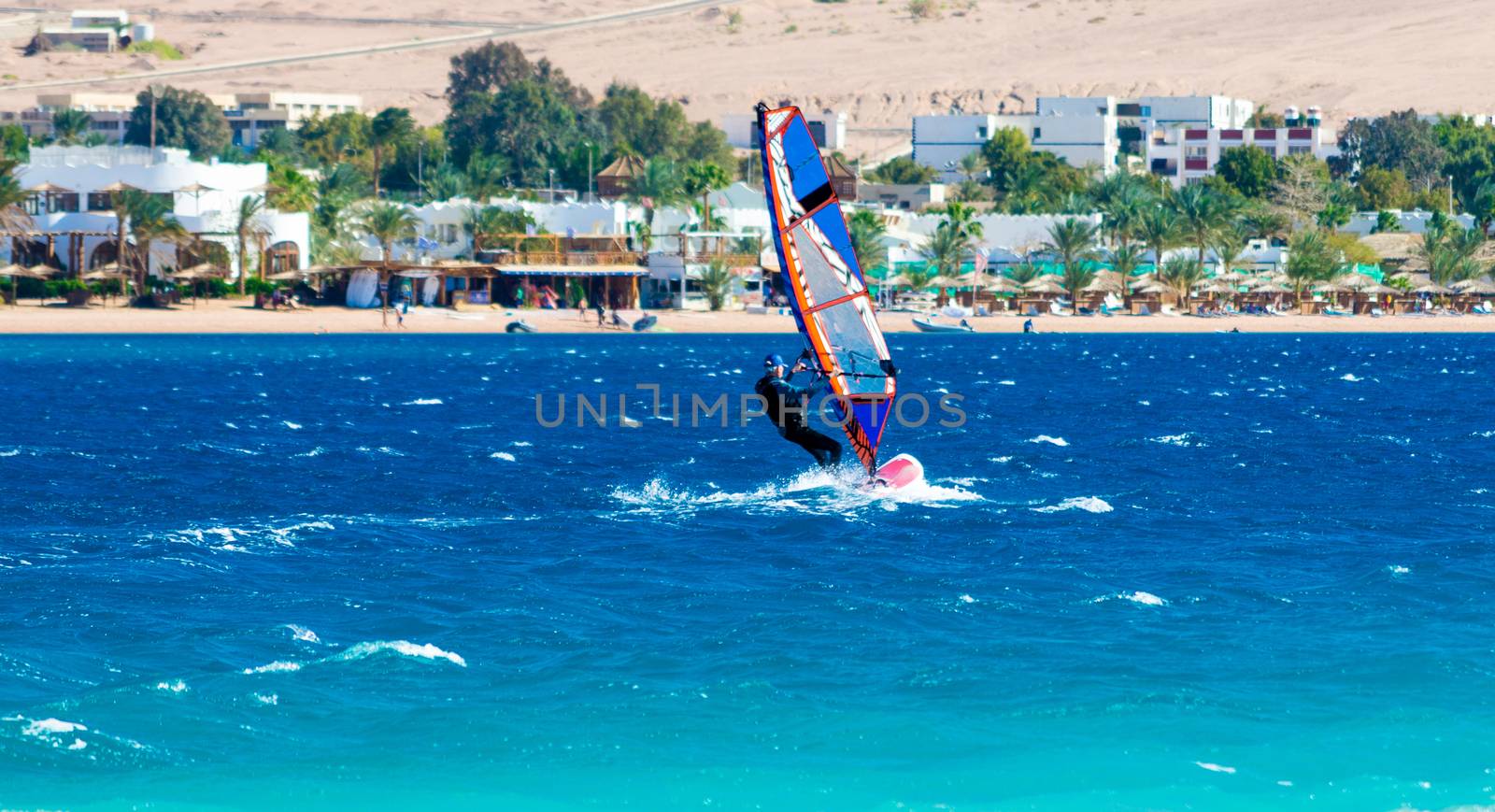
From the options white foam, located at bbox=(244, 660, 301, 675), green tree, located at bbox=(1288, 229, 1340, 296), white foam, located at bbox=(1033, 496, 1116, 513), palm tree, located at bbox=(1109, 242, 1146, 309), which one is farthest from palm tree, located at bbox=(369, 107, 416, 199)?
white foam, located at bbox=(244, 660, 301, 675)

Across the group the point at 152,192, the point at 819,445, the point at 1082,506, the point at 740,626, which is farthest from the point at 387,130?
the point at 740,626

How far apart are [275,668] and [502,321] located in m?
87.3

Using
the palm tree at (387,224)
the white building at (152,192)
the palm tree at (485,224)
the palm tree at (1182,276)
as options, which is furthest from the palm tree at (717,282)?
the palm tree at (1182,276)

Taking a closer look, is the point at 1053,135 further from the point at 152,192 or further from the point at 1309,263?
the point at 152,192

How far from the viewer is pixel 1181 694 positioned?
18.3m

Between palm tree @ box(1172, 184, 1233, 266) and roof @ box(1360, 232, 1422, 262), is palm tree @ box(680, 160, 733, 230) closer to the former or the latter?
palm tree @ box(1172, 184, 1233, 266)

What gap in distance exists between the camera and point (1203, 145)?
593ft

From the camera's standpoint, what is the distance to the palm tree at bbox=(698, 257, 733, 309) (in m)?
112

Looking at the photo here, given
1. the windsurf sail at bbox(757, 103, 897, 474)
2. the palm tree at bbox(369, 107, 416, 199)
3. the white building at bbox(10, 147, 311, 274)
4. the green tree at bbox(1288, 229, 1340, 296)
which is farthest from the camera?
the palm tree at bbox(369, 107, 416, 199)

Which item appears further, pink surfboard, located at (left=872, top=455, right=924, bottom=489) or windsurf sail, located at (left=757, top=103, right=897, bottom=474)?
pink surfboard, located at (left=872, top=455, right=924, bottom=489)

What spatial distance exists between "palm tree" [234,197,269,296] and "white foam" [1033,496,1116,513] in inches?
→ 3103

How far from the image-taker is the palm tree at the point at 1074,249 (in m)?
118

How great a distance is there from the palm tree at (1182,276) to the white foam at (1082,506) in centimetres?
8867

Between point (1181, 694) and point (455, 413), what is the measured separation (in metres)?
35.8
